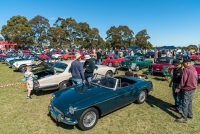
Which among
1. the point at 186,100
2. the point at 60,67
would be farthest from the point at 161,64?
the point at 186,100

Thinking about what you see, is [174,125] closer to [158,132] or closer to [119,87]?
[158,132]

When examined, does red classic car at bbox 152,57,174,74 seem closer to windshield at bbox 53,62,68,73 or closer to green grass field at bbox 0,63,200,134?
green grass field at bbox 0,63,200,134

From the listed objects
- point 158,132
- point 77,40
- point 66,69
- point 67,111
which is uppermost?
point 77,40

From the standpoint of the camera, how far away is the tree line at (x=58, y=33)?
47188 millimetres

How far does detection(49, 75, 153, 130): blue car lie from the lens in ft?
15.1

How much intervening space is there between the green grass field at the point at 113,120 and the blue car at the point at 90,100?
1.13 feet

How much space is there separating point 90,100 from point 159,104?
11.5 feet

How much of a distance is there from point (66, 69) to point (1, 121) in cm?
382

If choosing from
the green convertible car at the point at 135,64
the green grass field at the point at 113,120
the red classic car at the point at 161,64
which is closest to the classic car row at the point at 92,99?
the green grass field at the point at 113,120

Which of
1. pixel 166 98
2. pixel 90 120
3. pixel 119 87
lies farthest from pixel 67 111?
pixel 166 98

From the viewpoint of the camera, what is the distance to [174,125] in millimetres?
5203

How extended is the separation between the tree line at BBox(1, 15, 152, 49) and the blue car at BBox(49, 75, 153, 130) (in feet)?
150

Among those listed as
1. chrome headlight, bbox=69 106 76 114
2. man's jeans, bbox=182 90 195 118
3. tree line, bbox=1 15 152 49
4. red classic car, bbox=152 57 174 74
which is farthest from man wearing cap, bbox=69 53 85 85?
tree line, bbox=1 15 152 49

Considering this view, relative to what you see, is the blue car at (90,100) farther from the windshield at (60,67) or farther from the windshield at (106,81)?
the windshield at (60,67)
